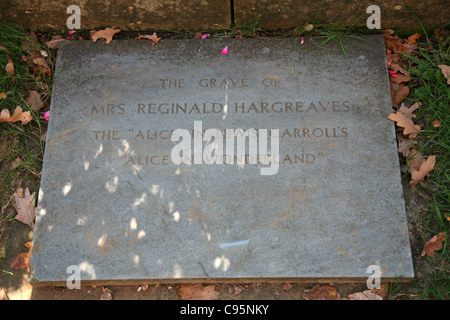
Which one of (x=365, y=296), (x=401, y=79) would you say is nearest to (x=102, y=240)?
(x=365, y=296)

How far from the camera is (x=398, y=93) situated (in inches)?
121

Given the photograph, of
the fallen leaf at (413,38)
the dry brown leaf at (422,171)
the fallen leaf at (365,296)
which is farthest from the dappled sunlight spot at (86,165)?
the fallen leaf at (413,38)

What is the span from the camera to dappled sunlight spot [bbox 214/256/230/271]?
2.58 meters

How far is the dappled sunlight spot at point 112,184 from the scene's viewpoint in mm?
2771

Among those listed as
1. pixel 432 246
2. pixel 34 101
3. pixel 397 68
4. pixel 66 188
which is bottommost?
pixel 432 246

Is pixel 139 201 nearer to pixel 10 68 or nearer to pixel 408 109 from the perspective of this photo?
pixel 10 68

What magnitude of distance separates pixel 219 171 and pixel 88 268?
1.07m

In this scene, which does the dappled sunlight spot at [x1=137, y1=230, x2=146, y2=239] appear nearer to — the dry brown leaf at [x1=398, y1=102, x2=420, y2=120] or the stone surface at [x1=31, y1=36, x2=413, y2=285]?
the stone surface at [x1=31, y1=36, x2=413, y2=285]

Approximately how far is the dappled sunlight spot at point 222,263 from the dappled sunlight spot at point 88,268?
2.62ft

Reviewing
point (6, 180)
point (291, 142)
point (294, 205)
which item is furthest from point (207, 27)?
point (6, 180)

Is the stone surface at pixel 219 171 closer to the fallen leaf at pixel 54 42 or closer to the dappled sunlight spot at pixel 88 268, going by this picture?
the dappled sunlight spot at pixel 88 268

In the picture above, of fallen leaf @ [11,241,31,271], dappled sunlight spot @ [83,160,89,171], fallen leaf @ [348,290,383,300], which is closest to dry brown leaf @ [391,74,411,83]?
fallen leaf @ [348,290,383,300]

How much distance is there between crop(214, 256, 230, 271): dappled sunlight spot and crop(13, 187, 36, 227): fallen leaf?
135 centimetres

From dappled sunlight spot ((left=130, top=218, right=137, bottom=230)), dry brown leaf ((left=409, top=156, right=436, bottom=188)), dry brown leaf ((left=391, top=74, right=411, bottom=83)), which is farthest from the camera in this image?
dry brown leaf ((left=391, top=74, right=411, bottom=83))
